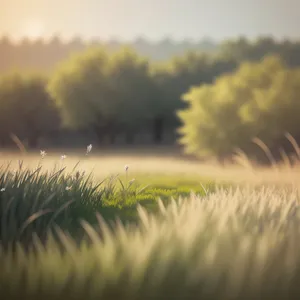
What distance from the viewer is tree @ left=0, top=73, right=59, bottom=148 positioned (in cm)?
1947

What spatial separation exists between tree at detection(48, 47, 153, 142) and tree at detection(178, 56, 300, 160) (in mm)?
5268

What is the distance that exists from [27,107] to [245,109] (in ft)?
34.5

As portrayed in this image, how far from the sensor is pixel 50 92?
19.8 meters

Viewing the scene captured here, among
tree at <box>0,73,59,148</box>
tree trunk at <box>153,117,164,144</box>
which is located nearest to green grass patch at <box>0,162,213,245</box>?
tree at <box>0,73,59,148</box>

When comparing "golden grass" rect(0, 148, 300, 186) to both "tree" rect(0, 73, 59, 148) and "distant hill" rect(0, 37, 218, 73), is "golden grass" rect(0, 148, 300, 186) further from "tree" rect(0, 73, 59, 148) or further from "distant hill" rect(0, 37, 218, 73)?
"tree" rect(0, 73, 59, 148)

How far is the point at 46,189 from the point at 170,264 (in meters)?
1.39

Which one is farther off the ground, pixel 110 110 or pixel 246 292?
pixel 110 110

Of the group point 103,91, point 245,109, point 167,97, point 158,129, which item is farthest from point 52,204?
point 158,129

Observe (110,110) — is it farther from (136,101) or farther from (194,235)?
(194,235)

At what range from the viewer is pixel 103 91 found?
782 inches

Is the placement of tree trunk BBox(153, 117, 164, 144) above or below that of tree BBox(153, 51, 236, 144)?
below

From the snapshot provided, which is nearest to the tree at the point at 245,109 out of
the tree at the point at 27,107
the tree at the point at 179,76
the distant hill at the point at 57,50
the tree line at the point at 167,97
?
the tree line at the point at 167,97

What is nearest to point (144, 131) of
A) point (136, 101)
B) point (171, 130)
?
point (171, 130)

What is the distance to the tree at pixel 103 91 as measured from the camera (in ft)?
64.3
